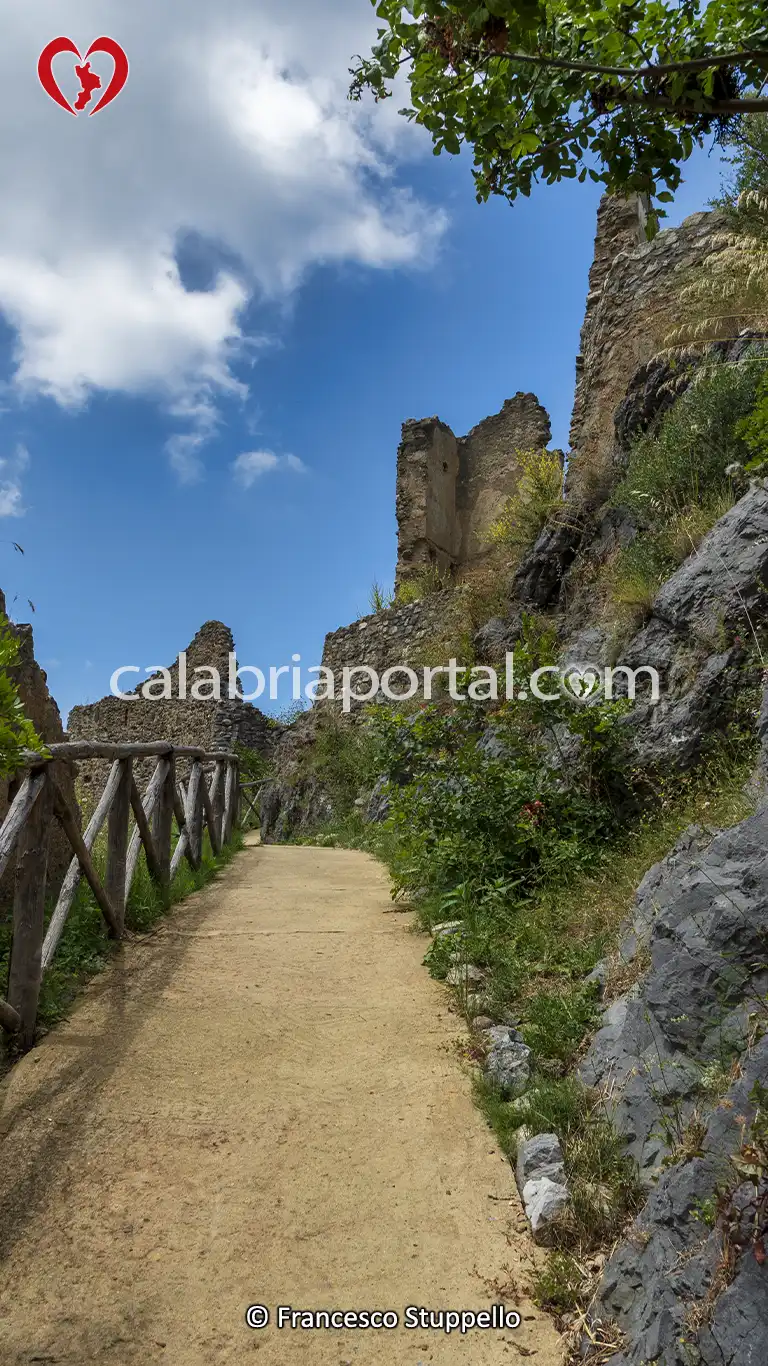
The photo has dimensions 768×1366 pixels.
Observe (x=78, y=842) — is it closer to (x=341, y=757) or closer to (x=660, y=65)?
(x=660, y=65)

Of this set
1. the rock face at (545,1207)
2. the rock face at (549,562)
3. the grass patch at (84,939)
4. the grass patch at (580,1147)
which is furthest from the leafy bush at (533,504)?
the rock face at (545,1207)

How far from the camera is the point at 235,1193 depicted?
261 centimetres

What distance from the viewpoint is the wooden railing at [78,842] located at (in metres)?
3.49

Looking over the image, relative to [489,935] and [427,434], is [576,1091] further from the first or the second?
[427,434]

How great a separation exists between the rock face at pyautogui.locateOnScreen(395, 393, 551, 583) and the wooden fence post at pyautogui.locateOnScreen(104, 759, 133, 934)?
518 inches

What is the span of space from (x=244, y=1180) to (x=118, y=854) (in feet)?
8.83

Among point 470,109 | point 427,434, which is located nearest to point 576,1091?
point 470,109

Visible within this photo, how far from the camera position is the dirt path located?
2.10m

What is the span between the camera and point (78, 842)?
4.34 metres

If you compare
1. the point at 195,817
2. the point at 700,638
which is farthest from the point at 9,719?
the point at 195,817

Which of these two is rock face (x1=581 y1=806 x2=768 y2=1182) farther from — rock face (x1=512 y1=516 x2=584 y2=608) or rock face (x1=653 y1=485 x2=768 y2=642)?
rock face (x1=512 y1=516 x2=584 y2=608)

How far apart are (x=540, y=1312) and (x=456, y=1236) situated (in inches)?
13.9

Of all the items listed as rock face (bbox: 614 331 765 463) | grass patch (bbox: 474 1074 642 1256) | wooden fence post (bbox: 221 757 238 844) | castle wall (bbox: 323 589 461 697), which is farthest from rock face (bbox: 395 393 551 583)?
grass patch (bbox: 474 1074 642 1256)

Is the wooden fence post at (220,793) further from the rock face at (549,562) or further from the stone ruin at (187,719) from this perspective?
the stone ruin at (187,719)
